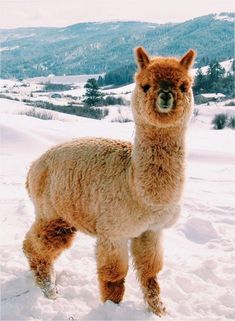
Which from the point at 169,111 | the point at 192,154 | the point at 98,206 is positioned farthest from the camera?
the point at 192,154

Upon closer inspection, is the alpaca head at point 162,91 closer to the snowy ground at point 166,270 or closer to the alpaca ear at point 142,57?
the alpaca ear at point 142,57

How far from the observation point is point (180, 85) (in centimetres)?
358

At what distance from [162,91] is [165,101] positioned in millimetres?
89

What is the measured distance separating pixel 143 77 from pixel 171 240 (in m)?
2.90

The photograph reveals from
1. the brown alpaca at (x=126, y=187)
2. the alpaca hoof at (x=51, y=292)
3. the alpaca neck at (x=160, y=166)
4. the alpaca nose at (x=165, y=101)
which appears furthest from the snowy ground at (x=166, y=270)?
the alpaca nose at (x=165, y=101)

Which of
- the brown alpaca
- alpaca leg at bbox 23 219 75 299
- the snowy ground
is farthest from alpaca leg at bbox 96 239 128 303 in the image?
alpaca leg at bbox 23 219 75 299

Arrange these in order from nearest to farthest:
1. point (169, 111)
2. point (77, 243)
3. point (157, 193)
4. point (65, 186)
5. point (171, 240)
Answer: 1. point (169, 111)
2. point (157, 193)
3. point (65, 186)
4. point (77, 243)
5. point (171, 240)

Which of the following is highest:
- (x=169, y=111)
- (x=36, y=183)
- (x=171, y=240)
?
(x=169, y=111)

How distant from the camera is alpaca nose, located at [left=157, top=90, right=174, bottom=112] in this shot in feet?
11.2

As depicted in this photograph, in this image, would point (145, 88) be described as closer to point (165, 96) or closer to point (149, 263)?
point (165, 96)

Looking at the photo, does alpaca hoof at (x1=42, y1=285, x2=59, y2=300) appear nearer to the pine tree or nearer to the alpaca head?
the alpaca head

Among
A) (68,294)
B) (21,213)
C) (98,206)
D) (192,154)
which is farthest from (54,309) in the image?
(192,154)

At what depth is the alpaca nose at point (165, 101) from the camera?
3.42 metres

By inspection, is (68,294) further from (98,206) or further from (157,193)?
(157,193)
